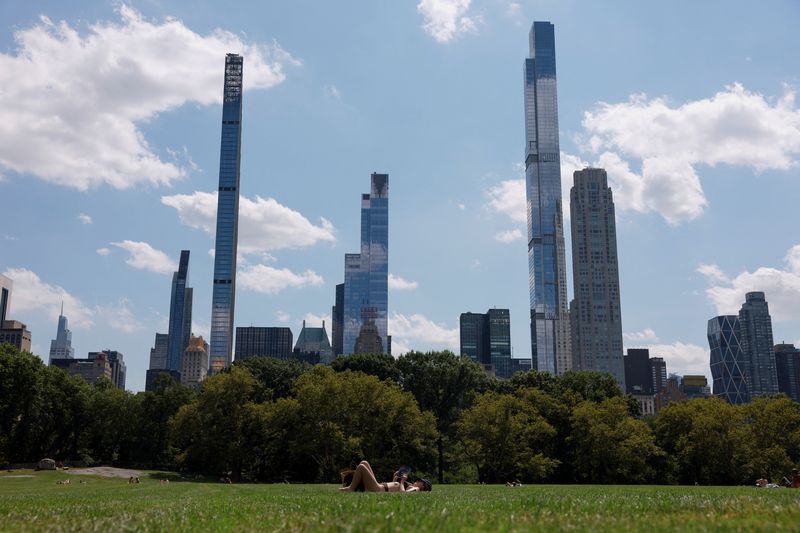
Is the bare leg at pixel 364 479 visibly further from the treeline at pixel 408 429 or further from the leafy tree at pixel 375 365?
the leafy tree at pixel 375 365

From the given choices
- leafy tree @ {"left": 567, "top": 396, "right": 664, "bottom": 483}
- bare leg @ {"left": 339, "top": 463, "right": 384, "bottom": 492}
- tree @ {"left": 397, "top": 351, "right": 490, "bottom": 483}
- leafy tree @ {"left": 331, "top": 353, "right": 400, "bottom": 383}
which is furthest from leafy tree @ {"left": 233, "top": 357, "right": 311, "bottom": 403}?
bare leg @ {"left": 339, "top": 463, "right": 384, "bottom": 492}

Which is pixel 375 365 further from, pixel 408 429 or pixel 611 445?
pixel 611 445

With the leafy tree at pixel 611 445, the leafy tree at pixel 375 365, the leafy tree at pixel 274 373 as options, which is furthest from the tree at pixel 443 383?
the leafy tree at pixel 611 445

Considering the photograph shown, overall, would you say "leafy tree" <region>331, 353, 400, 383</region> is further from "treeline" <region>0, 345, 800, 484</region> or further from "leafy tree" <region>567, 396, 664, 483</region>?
"leafy tree" <region>567, 396, 664, 483</region>

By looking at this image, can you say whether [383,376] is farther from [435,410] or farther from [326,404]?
[326,404]

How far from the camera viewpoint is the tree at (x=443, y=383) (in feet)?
247

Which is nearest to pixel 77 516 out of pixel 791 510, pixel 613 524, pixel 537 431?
pixel 613 524

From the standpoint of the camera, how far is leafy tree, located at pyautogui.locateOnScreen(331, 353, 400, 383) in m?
78.1

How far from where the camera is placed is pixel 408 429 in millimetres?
58219

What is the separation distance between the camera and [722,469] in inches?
2165

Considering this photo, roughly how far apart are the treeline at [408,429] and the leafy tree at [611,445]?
135mm

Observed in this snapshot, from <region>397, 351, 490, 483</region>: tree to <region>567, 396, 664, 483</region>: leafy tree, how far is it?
58.7ft

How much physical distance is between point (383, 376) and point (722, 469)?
3743 centimetres

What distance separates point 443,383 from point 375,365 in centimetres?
880
